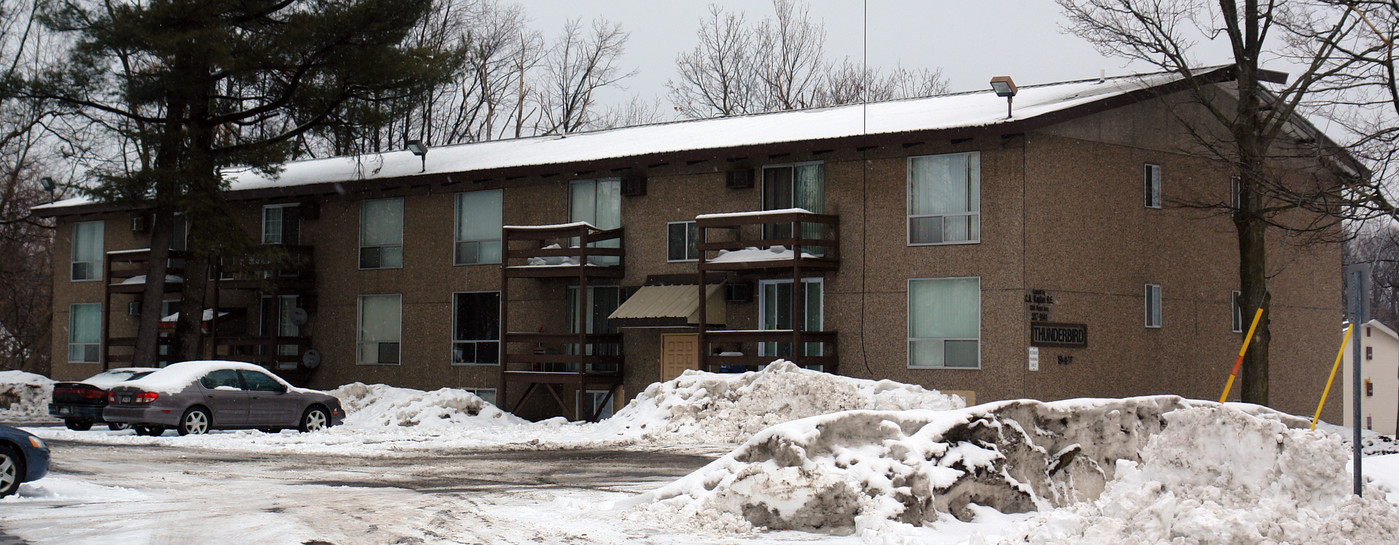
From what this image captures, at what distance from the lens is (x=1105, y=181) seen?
2439cm

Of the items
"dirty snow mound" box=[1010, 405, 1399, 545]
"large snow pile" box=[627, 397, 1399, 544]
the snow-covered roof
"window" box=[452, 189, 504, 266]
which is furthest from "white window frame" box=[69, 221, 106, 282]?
"dirty snow mound" box=[1010, 405, 1399, 545]

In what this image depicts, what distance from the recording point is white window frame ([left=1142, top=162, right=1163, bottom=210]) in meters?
25.4

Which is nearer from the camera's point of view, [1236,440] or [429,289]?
[1236,440]

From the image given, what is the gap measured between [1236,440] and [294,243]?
2653cm

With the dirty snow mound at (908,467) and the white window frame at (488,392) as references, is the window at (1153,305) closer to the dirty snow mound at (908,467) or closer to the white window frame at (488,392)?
the dirty snow mound at (908,467)

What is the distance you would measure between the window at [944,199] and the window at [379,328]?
12.9 m

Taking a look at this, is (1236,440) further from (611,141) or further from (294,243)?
(294,243)

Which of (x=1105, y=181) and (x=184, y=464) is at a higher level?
(x=1105, y=181)

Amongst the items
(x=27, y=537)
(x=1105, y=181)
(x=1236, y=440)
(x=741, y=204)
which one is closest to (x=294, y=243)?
(x=741, y=204)

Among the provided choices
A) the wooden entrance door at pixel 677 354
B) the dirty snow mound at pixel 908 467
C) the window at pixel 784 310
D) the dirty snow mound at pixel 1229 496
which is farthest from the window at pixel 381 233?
the dirty snow mound at pixel 1229 496

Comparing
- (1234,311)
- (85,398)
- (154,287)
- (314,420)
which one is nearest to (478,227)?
(154,287)

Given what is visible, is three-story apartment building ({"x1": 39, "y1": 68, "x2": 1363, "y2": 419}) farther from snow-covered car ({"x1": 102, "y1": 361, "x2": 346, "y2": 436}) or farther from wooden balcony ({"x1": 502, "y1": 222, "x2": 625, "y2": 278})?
snow-covered car ({"x1": 102, "y1": 361, "x2": 346, "y2": 436})

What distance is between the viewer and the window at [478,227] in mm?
29438

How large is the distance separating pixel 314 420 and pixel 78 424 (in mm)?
3970
